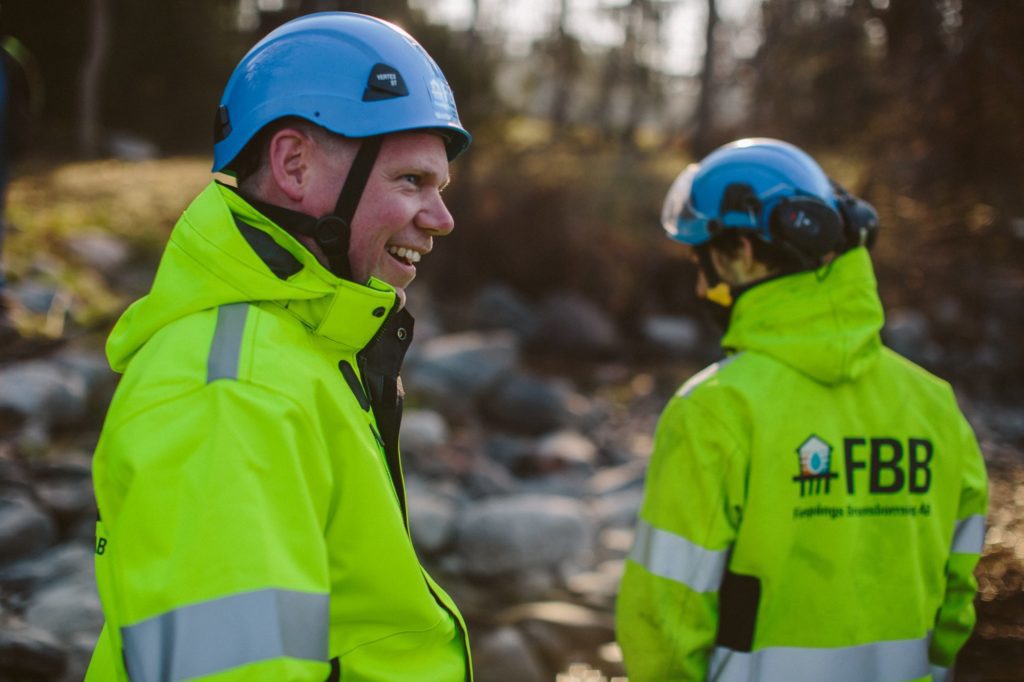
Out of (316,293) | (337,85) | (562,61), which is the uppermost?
(562,61)

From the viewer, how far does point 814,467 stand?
99.3 inches

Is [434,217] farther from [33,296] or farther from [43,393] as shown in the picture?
[33,296]

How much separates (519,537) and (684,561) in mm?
3654

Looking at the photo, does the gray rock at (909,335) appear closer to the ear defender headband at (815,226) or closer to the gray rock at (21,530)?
the ear defender headband at (815,226)

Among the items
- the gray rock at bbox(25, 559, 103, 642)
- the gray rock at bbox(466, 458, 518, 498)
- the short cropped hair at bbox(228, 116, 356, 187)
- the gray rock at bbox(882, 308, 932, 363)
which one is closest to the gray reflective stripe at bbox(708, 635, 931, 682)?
the short cropped hair at bbox(228, 116, 356, 187)

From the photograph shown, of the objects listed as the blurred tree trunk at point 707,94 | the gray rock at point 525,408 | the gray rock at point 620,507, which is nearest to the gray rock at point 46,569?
the gray rock at point 620,507

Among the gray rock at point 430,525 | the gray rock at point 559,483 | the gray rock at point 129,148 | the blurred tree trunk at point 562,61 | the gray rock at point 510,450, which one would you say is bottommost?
the gray rock at point 559,483

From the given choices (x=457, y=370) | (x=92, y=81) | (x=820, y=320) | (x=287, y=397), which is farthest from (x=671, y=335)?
(x=287, y=397)

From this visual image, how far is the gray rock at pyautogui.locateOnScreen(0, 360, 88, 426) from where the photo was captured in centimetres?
639

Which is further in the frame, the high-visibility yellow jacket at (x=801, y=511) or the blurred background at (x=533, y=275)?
the blurred background at (x=533, y=275)

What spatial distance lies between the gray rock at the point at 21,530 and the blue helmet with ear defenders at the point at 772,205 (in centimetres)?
395

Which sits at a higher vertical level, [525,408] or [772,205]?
[772,205]

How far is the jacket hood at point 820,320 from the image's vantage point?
257cm

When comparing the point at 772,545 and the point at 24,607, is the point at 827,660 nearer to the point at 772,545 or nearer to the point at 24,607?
the point at 772,545
